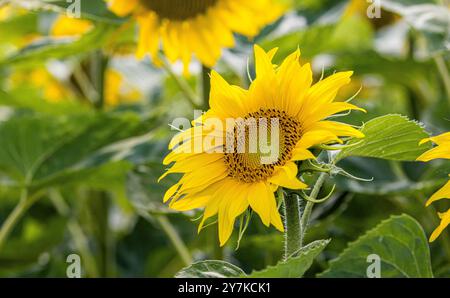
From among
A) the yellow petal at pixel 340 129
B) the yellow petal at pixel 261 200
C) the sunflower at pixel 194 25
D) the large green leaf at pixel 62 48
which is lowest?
the yellow petal at pixel 261 200

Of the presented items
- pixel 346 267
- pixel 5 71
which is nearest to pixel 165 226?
pixel 346 267

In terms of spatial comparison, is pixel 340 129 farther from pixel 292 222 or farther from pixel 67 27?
pixel 67 27

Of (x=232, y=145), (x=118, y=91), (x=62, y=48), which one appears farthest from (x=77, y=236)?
(x=232, y=145)

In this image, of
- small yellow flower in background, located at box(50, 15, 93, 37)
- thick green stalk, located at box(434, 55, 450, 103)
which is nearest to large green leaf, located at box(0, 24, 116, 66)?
small yellow flower in background, located at box(50, 15, 93, 37)

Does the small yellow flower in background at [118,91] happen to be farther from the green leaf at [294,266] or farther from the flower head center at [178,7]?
the green leaf at [294,266]

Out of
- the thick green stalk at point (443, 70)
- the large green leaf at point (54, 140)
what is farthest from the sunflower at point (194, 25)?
the thick green stalk at point (443, 70)

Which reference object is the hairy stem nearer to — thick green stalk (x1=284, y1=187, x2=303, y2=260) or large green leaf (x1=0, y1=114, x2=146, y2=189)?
large green leaf (x1=0, y1=114, x2=146, y2=189)
